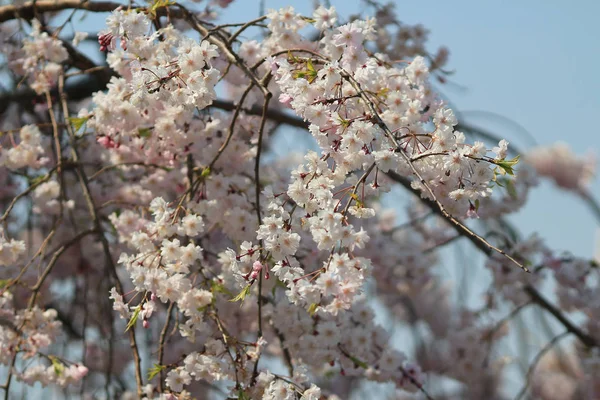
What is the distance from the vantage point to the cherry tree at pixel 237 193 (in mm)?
1796

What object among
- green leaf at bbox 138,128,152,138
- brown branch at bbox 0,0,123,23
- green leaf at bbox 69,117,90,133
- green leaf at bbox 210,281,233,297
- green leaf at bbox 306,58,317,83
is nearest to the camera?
green leaf at bbox 306,58,317,83

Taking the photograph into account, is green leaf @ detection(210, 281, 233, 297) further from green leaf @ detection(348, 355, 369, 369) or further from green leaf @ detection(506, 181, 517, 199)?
green leaf @ detection(506, 181, 517, 199)

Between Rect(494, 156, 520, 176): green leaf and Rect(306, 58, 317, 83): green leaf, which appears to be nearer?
Rect(494, 156, 520, 176): green leaf

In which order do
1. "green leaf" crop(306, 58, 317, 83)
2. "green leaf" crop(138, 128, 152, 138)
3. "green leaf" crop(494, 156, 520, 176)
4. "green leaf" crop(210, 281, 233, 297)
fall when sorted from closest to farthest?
"green leaf" crop(494, 156, 520, 176) → "green leaf" crop(306, 58, 317, 83) → "green leaf" crop(210, 281, 233, 297) → "green leaf" crop(138, 128, 152, 138)

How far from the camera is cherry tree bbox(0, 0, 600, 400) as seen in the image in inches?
70.7

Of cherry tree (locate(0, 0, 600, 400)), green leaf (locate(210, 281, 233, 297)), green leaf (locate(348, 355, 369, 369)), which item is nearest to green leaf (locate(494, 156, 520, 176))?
cherry tree (locate(0, 0, 600, 400))

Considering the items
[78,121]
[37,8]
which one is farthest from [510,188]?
[37,8]

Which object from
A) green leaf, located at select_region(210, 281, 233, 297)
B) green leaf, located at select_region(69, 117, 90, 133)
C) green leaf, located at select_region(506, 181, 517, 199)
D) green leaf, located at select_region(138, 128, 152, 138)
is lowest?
green leaf, located at select_region(210, 281, 233, 297)

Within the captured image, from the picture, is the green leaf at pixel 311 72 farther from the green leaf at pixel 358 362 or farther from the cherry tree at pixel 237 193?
the green leaf at pixel 358 362

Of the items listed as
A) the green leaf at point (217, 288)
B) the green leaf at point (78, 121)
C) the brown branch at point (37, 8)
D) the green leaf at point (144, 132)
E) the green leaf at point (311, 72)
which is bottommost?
the green leaf at point (217, 288)

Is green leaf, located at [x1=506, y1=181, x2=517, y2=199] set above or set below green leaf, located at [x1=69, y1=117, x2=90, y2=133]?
above

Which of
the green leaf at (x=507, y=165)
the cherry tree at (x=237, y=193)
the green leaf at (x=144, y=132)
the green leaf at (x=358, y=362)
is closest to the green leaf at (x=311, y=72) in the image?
the cherry tree at (x=237, y=193)

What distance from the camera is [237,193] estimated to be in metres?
2.55

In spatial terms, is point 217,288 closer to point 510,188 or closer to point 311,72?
point 311,72
